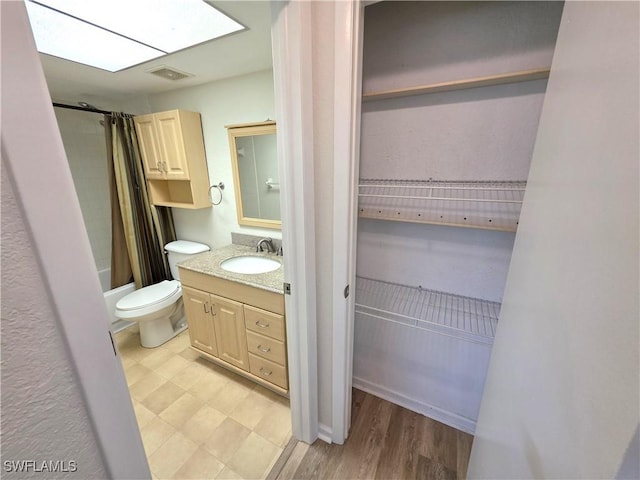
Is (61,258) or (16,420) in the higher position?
(61,258)

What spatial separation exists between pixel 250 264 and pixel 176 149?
1092 mm

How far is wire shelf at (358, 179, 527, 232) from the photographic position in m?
1.10

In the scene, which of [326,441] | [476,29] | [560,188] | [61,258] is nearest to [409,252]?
[560,188]

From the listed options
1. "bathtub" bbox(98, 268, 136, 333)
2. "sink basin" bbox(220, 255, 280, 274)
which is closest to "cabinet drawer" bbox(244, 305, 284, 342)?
"sink basin" bbox(220, 255, 280, 274)

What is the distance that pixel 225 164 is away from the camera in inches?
80.8

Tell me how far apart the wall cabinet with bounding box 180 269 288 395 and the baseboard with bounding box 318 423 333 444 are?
0.97 feet

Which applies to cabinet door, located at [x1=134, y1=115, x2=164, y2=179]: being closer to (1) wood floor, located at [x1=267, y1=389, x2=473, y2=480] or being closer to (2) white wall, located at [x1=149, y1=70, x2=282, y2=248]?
(2) white wall, located at [x1=149, y1=70, x2=282, y2=248]

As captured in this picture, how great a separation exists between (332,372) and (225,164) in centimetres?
171

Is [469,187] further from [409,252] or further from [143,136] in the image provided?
[143,136]

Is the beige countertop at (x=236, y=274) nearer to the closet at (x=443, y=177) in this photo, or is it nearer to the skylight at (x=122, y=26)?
the closet at (x=443, y=177)

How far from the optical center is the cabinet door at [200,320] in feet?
5.67

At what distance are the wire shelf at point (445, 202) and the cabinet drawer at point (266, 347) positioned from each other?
0.91m

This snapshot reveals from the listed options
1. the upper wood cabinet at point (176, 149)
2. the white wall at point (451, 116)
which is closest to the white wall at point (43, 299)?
the white wall at point (451, 116)

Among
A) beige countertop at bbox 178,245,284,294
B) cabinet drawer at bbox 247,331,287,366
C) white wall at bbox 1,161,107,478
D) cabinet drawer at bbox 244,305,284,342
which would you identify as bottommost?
cabinet drawer at bbox 247,331,287,366
